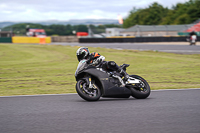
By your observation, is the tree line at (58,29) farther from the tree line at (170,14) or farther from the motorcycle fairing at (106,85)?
the motorcycle fairing at (106,85)

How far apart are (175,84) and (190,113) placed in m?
4.58

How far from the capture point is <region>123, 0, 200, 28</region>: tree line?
261 ft

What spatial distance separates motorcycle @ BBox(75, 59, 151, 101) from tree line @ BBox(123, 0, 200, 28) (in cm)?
7509

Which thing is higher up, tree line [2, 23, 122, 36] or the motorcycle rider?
tree line [2, 23, 122, 36]

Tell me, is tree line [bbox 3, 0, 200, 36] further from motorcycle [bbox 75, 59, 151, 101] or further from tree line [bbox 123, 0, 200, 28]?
motorcycle [bbox 75, 59, 151, 101]

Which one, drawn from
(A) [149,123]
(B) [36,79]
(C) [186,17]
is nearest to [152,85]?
(B) [36,79]

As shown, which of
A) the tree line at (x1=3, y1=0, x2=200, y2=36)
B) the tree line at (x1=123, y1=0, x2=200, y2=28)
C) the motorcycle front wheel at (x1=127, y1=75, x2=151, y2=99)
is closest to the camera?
the motorcycle front wheel at (x1=127, y1=75, x2=151, y2=99)

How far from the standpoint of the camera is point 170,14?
97.4m

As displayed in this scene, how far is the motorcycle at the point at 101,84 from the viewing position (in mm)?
6871

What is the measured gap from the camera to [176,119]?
5238 mm

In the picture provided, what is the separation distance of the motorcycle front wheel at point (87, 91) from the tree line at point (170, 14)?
2979 inches

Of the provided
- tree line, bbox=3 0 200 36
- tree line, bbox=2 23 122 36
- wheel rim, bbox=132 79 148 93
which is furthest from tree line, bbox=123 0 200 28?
wheel rim, bbox=132 79 148 93

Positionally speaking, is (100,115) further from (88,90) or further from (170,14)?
(170,14)

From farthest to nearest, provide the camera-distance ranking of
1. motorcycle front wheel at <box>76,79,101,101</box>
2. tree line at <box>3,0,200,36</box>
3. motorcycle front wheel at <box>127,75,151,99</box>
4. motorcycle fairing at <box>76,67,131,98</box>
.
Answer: tree line at <box>3,0,200,36</box> → motorcycle front wheel at <box>127,75,151,99</box> → motorcycle fairing at <box>76,67,131,98</box> → motorcycle front wheel at <box>76,79,101,101</box>
